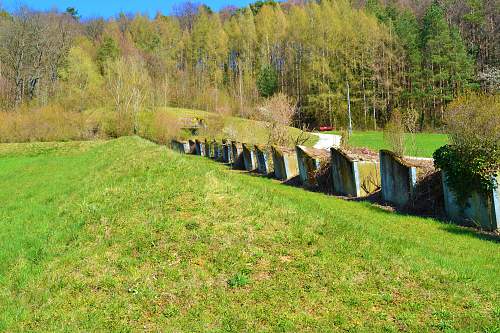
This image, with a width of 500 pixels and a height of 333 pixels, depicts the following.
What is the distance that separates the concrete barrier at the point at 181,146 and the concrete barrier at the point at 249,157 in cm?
1765

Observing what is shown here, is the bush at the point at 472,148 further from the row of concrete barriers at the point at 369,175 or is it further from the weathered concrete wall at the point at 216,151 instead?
the weathered concrete wall at the point at 216,151

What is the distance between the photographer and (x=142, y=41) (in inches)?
3679

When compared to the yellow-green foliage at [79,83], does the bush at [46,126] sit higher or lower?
lower

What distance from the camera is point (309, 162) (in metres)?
17.1

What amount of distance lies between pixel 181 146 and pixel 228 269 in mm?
39001

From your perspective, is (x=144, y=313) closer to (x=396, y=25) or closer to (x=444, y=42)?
(x=444, y=42)

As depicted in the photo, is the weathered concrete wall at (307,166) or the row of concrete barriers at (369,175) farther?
the weathered concrete wall at (307,166)

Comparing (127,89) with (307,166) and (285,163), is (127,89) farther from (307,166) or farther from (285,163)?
(307,166)

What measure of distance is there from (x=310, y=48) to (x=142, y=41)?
3735 centimetres

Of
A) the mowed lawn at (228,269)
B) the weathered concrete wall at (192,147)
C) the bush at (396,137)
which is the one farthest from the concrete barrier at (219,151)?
the mowed lawn at (228,269)

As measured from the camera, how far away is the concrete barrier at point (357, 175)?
46.9 feet

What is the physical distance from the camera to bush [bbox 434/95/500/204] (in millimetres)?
9977

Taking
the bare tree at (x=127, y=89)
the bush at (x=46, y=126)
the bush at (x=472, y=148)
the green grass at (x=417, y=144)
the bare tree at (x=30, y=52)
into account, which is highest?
the bare tree at (x=30, y=52)

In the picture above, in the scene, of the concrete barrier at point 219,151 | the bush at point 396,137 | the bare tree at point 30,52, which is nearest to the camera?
the bush at point 396,137
